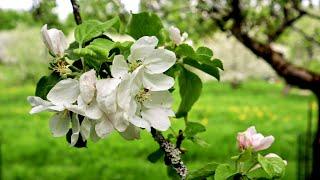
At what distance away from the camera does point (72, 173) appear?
9688 mm

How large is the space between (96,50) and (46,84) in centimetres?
20

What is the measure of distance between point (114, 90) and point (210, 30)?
4.82 m

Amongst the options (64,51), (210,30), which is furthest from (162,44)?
(210,30)

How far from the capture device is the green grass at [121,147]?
32.4ft

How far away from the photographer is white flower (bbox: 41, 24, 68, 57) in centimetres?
142

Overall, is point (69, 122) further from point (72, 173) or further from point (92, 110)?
point (72, 173)

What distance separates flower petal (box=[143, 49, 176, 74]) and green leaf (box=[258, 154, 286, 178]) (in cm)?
34

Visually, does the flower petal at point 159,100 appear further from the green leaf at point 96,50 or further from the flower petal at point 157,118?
the green leaf at point 96,50

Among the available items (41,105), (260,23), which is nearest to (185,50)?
(41,105)

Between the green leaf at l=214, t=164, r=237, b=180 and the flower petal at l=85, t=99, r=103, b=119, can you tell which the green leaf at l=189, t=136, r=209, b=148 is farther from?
the flower petal at l=85, t=99, r=103, b=119

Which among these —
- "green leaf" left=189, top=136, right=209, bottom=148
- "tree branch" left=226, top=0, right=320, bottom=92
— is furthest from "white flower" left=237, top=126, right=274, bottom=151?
"tree branch" left=226, top=0, right=320, bottom=92

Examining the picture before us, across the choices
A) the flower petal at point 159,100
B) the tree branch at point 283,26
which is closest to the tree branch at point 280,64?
the tree branch at point 283,26

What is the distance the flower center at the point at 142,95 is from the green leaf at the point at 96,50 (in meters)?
0.12

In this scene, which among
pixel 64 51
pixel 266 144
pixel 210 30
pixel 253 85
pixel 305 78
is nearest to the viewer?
pixel 64 51
